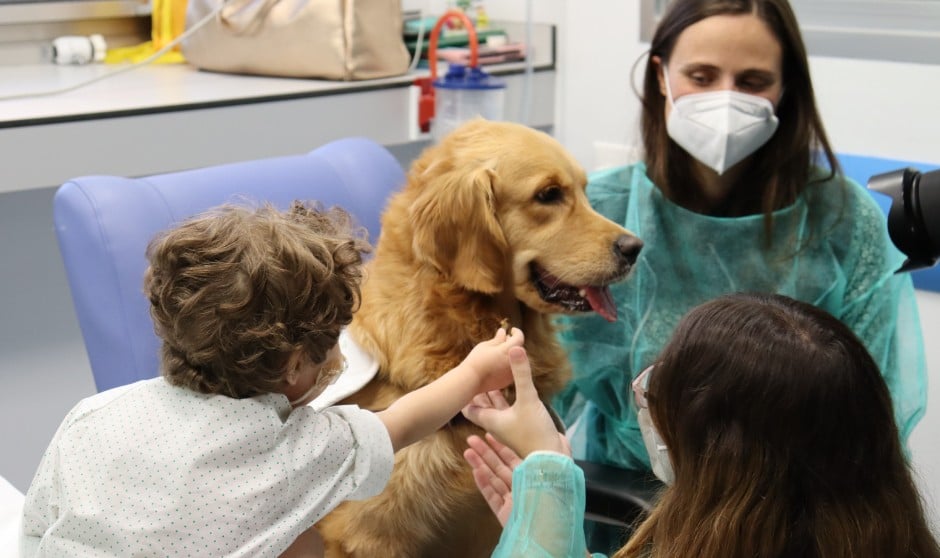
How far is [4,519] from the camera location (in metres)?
1.23

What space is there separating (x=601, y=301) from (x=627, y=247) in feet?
0.30

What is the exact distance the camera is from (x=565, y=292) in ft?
4.92

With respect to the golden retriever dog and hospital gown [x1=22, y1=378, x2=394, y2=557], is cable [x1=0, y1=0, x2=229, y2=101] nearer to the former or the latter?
the golden retriever dog

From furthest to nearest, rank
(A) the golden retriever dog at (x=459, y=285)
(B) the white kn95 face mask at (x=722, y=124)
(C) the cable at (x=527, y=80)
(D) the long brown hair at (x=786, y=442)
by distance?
1. (C) the cable at (x=527, y=80)
2. (B) the white kn95 face mask at (x=722, y=124)
3. (A) the golden retriever dog at (x=459, y=285)
4. (D) the long brown hair at (x=786, y=442)

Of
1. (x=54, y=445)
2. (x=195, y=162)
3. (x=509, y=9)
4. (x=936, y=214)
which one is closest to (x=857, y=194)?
(x=936, y=214)

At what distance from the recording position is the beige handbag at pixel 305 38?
8.46 ft

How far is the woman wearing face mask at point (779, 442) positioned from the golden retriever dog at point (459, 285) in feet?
1.44

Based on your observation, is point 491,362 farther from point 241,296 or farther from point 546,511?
point 241,296

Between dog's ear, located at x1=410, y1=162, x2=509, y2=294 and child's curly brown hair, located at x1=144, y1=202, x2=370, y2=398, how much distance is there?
0.33 meters

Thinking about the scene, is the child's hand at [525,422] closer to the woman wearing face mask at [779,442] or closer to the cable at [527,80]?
the woman wearing face mask at [779,442]

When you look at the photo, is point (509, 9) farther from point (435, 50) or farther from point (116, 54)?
point (116, 54)

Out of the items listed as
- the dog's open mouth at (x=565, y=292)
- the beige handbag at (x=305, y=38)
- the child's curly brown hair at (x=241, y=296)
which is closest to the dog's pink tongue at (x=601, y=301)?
the dog's open mouth at (x=565, y=292)

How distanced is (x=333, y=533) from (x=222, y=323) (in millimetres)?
481

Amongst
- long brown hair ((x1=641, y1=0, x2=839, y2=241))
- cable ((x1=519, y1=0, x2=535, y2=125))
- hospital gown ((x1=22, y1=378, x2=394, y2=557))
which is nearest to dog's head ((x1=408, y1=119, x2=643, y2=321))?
long brown hair ((x1=641, y1=0, x2=839, y2=241))
